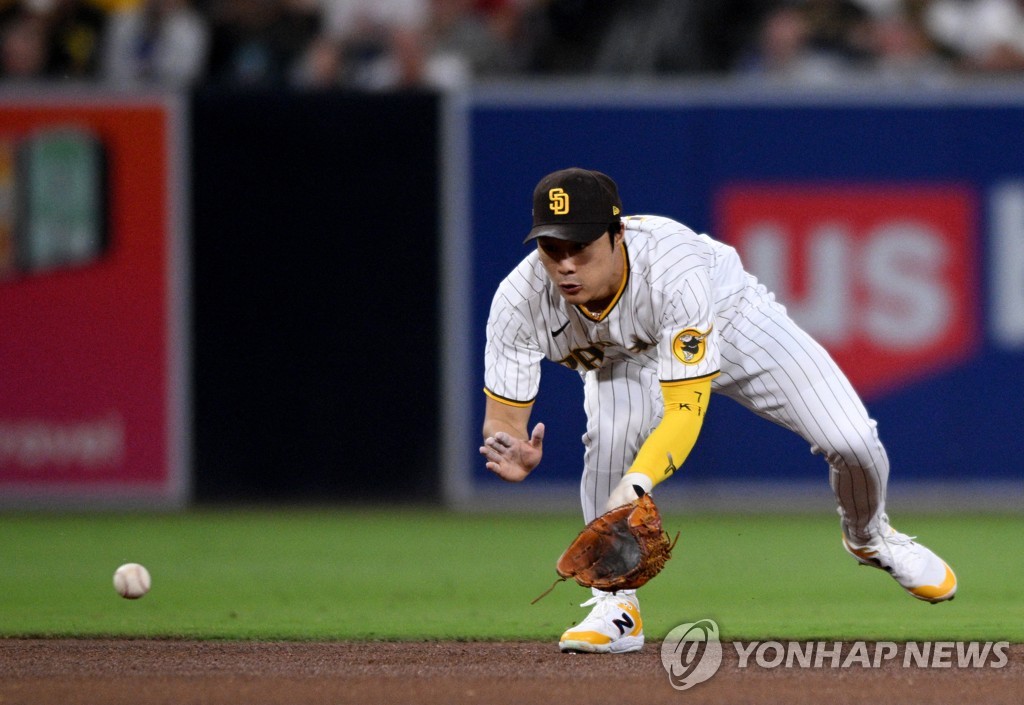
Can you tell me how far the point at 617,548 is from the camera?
5.19 metres

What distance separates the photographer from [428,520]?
10.4 m

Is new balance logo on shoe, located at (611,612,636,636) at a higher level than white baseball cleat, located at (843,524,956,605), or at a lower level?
lower

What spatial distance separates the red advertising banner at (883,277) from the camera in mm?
10797

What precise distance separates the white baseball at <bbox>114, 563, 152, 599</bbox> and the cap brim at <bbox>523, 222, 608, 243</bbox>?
2.45 meters

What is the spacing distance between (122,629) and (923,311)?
20.3ft

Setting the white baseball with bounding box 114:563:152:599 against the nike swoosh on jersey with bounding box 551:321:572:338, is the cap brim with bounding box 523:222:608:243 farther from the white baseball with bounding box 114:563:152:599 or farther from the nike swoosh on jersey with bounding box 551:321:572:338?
the white baseball with bounding box 114:563:152:599

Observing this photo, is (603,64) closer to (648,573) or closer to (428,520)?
(428,520)

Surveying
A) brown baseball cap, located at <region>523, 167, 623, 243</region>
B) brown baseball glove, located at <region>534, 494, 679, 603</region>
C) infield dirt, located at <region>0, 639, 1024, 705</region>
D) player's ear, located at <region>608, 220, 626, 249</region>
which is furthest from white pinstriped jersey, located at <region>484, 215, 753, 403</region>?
infield dirt, located at <region>0, 639, 1024, 705</region>

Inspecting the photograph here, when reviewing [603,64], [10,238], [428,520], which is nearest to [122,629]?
[428,520]

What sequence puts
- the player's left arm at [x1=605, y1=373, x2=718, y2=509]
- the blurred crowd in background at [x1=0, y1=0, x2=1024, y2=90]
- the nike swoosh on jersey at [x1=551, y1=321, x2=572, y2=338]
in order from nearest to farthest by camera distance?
the player's left arm at [x1=605, y1=373, x2=718, y2=509] → the nike swoosh on jersey at [x1=551, y1=321, x2=572, y2=338] → the blurred crowd in background at [x1=0, y1=0, x2=1024, y2=90]

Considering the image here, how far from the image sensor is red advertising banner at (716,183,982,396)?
425 inches

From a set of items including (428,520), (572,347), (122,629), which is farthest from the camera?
(428,520)

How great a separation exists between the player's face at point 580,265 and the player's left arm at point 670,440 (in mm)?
379

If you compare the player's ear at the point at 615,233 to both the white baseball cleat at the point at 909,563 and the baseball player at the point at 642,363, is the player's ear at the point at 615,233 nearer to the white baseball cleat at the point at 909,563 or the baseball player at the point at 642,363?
the baseball player at the point at 642,363
